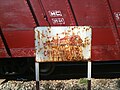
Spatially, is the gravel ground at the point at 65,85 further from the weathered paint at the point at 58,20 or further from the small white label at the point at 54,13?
the small white label at the point at 54,13

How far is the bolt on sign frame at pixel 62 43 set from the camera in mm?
4590

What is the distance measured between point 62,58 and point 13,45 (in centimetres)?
226

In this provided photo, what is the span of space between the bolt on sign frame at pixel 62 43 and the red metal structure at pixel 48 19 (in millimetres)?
2076

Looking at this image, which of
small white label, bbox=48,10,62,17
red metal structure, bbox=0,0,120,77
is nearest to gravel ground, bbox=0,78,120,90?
red metal structure, bbox=0,0,120,77

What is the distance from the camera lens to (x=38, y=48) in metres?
4.59

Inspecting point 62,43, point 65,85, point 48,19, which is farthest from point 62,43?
point 48,19

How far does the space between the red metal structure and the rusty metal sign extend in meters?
2.08

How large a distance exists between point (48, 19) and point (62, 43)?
7.00 ft

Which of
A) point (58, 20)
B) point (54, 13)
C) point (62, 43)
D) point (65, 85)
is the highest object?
point (54, 13)

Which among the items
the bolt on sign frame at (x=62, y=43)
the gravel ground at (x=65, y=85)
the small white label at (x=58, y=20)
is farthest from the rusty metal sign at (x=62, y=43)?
the small white label at (x=58, y=20)

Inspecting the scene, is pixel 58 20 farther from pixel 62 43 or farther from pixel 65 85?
pixel 62 43

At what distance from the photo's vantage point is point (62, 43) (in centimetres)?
468

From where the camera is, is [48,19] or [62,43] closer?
[62,43]

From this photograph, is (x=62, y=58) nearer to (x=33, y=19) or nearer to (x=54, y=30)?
(x=54, y=30)
